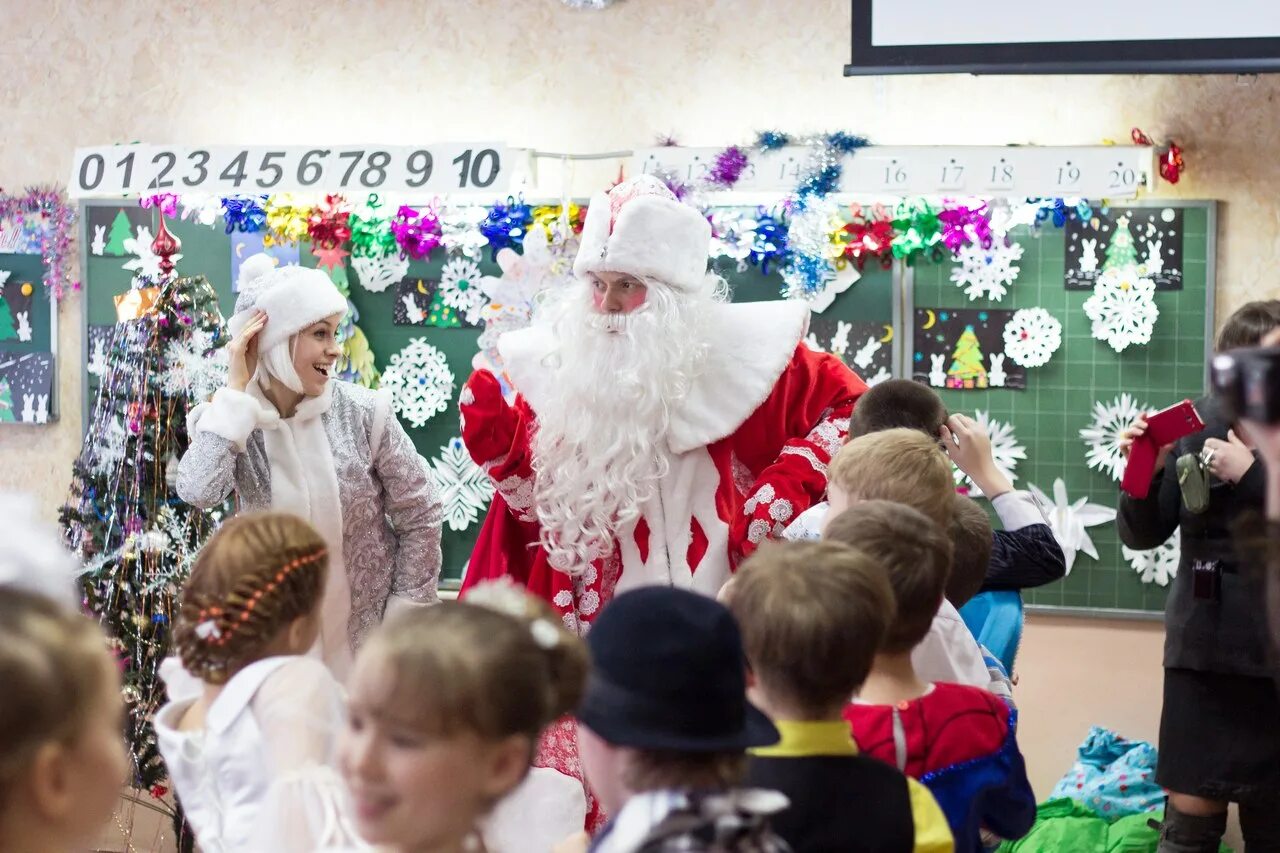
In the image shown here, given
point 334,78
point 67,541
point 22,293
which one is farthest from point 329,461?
point 22,293

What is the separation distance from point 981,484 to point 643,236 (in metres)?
0.85

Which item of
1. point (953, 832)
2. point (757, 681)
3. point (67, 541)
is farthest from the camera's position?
point (67, 541)

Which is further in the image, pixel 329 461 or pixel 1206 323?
pixel 1206 323

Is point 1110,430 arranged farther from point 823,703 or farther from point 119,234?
point 119,234

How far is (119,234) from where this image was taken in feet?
16.5

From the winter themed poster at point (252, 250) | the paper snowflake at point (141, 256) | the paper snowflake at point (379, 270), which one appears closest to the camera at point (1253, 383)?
the paper snowflake at point (379, 270)

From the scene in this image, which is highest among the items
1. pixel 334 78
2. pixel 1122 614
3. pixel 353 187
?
pixel 334 78

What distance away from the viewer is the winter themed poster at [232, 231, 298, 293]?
4.85 meters

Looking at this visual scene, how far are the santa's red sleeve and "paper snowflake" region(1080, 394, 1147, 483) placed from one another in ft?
4.98

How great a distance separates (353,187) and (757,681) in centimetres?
337

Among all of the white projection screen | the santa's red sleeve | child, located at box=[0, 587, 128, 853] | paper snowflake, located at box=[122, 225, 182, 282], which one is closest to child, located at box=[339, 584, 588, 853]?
child, located at box=[0, 587, 128, 853]

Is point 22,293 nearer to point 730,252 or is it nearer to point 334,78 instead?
point 334,78

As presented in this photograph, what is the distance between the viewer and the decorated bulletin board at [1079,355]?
14.1 ft

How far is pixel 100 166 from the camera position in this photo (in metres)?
4.93
